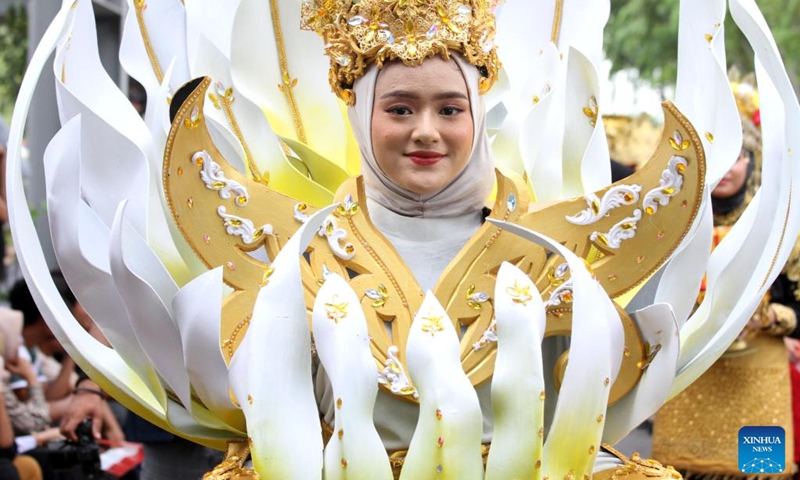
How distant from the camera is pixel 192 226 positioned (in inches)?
118

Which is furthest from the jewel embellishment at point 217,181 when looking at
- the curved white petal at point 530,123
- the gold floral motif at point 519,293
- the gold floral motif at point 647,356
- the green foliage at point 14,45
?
the green foliage at point 14,45

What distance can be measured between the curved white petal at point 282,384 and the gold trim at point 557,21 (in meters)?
1.40

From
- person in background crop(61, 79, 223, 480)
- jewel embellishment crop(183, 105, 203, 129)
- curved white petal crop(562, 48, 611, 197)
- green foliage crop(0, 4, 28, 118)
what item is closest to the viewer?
jewel embellishment crop(183, 105, 203, 129)

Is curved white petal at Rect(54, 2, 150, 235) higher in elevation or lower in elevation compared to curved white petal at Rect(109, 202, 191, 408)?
higher

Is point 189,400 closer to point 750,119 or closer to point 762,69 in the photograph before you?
point 762,69

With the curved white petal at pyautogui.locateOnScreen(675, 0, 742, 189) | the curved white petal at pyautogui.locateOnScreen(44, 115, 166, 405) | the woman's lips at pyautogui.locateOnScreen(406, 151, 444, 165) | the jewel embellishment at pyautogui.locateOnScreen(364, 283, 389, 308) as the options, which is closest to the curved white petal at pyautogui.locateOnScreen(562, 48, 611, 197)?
the curved white petal at pyautogui.locateOnScreen(675, 0, 742, 189)

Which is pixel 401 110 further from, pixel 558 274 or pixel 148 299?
pixel 148 299

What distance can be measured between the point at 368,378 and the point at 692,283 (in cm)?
83

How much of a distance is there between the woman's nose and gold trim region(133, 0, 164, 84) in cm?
90

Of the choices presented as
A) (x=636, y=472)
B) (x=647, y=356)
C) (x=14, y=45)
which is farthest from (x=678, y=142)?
(x=14, y=45)

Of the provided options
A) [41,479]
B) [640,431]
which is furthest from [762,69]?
[640,431]

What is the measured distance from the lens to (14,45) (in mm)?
12617

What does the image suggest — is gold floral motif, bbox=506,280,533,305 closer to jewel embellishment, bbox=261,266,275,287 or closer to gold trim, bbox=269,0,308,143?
jewel embellishment, bbox=261,266,275,287

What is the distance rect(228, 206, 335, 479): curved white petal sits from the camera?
2.60 meters
